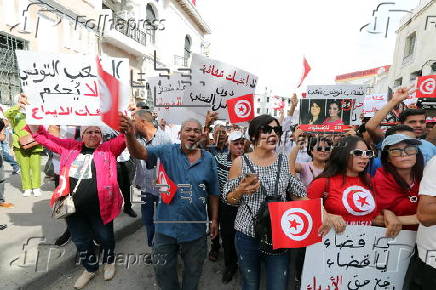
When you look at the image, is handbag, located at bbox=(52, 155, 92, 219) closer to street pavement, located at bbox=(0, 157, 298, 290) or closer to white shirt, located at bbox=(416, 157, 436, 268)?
street pavement, located at bbox=(0, 157, 298, 290)

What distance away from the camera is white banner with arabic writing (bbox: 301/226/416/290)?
1.82m

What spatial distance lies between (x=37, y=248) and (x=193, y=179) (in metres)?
2.29

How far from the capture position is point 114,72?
228 centimetres

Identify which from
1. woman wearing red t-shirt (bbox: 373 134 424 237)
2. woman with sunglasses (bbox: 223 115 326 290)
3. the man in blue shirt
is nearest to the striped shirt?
woman with sunglasses (bbox: 223 115 326 290)

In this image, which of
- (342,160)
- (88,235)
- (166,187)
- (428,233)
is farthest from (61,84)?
(428,233)

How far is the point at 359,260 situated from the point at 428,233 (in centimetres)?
51

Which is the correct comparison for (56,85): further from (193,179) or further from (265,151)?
(265,151)

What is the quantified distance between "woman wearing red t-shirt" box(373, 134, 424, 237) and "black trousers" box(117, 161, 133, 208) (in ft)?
11.8

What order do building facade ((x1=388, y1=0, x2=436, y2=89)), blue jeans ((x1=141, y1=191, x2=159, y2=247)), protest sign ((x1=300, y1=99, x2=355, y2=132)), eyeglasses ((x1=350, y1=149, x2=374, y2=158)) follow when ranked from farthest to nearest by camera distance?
building facade ((x1=388, y1=0, x2=436, y2=89)) < protest sign ((x1=300, y1=99, x2=355, y2=132)) < blue jeans ((x1=141, y1=191, x2=159, y2=247)) < eyeglasses ((x1=350, y1=149, x2=374, y2=158))

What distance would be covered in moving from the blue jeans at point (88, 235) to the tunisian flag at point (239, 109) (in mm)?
1911

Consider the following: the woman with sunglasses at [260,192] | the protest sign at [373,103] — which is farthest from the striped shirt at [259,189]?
the protest sign at [373,103]

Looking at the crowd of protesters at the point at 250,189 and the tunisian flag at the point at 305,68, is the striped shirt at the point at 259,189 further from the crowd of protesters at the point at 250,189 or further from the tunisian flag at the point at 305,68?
the tunisian flag at the point at 305,68

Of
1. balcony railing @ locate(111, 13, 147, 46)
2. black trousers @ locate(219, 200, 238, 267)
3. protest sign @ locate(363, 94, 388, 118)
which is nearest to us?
black trousers @ locate(219, 200, 238, 267)

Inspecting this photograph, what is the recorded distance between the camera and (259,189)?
1.83 m
